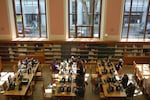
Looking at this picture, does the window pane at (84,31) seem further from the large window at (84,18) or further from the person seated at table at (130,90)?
the person seated at table at (130,90)

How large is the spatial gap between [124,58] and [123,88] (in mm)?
3699

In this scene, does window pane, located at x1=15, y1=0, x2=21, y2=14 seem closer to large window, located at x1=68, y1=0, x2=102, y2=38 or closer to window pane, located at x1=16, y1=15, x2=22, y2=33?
window pane, located at x1=16, y1=15, x2=22, y2=33

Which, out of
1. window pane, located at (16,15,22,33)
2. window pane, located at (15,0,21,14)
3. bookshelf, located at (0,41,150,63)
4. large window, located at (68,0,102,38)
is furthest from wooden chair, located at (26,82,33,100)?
window pane, located at (15,0,21,14)

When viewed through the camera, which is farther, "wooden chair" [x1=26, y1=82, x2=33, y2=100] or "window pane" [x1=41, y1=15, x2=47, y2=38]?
"window pane" [x1=41, y1=15, x2=47, y2=38]

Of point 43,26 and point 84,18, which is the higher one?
point 84,18

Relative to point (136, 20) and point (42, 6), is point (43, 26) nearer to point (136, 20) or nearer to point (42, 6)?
point (42, 6)

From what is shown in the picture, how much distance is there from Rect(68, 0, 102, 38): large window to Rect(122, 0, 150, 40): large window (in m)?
1.47

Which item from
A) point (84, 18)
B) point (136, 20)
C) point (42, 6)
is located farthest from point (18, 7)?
point (136, 20)

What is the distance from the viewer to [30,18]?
11.9 meters

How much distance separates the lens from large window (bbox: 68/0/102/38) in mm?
11594

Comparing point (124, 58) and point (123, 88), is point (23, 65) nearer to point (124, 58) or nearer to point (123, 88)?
point (123, 88)

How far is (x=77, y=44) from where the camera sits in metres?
11.5

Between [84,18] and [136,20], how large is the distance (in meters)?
2.83

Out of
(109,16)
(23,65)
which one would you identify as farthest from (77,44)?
(23,65)
